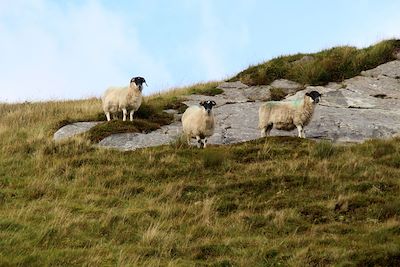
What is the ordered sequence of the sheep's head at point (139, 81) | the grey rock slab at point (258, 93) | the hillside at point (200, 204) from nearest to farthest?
1. the hillside at point (200, 204)
2. the sheep's head at point (139, 81)
3. the grey rock slab at point (258, 93)

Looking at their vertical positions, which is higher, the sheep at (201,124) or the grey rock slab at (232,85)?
the grey rock slab at (232,85)

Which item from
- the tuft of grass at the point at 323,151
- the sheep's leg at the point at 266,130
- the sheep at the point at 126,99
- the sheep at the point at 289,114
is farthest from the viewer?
the sheep at the point at 126,99

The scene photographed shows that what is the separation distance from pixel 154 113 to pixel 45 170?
8315mm

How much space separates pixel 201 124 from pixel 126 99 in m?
3.89

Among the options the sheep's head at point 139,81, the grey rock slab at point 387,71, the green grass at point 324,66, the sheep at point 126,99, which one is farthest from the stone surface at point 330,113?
the sheep's head at point 139,81

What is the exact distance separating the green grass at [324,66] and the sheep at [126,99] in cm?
753

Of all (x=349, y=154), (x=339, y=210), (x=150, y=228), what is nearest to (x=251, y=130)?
(x=349, y=154)

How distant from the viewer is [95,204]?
520 inches

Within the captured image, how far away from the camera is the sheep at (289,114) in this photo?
20.0 metres

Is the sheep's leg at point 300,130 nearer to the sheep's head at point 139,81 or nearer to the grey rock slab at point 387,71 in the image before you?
the sheep's head at point 139,81

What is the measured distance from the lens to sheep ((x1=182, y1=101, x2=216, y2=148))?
19078 millimetres

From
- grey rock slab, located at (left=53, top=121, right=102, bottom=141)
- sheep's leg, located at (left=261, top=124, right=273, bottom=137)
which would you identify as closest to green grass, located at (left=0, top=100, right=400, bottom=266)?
grey rock slab, located at (left=53, top=121, right=102, bottom=141)

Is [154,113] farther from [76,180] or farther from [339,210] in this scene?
[339,210]

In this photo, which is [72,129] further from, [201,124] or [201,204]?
[201,204]
